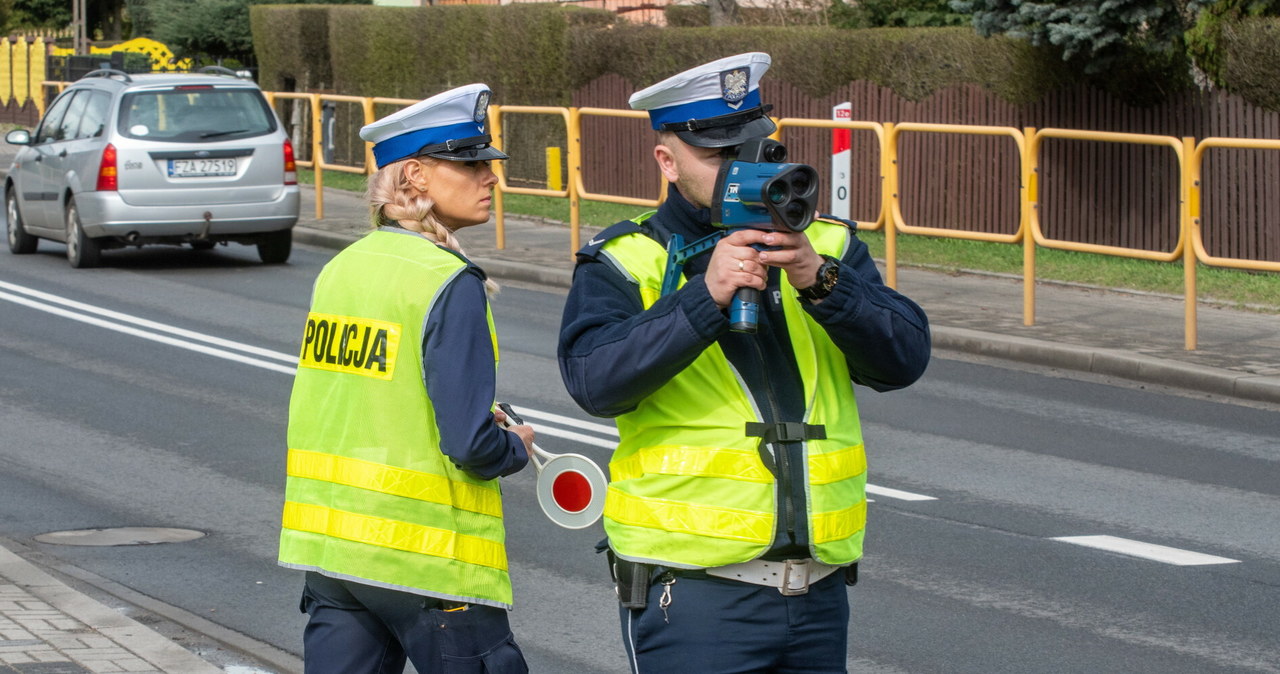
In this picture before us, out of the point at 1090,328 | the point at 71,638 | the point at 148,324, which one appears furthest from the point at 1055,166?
the point at 71,638

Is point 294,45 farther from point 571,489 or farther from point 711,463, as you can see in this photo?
point 711,463

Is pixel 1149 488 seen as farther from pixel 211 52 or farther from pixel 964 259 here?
pixel 211 52

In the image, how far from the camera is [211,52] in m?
36.9

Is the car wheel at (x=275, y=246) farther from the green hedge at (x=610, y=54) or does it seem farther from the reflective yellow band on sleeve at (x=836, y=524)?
the reflective yellow band on sleeve at (x=836, y=524)

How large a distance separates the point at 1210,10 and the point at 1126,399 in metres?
6.14

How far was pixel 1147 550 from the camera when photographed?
274 inches

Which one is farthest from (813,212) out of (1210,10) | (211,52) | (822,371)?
(211,52)

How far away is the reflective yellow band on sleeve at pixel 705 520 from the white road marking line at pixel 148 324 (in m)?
8.64

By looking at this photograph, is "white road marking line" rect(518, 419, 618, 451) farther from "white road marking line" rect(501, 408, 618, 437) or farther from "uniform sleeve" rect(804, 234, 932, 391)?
"uniform sleeve" rect(804, 234, 932, 391)

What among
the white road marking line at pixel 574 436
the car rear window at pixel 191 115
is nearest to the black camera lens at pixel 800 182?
the white road marking line at pixel 574 436

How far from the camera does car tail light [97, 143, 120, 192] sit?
1524cm

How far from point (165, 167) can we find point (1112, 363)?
27.8 feet

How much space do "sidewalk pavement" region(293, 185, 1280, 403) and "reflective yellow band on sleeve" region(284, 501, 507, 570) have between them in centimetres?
742

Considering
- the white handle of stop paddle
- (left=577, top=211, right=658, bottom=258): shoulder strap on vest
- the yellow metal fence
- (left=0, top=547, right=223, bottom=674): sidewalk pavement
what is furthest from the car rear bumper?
(left=577, top=211, right=658, bottom=258): shoulder strap on vest
